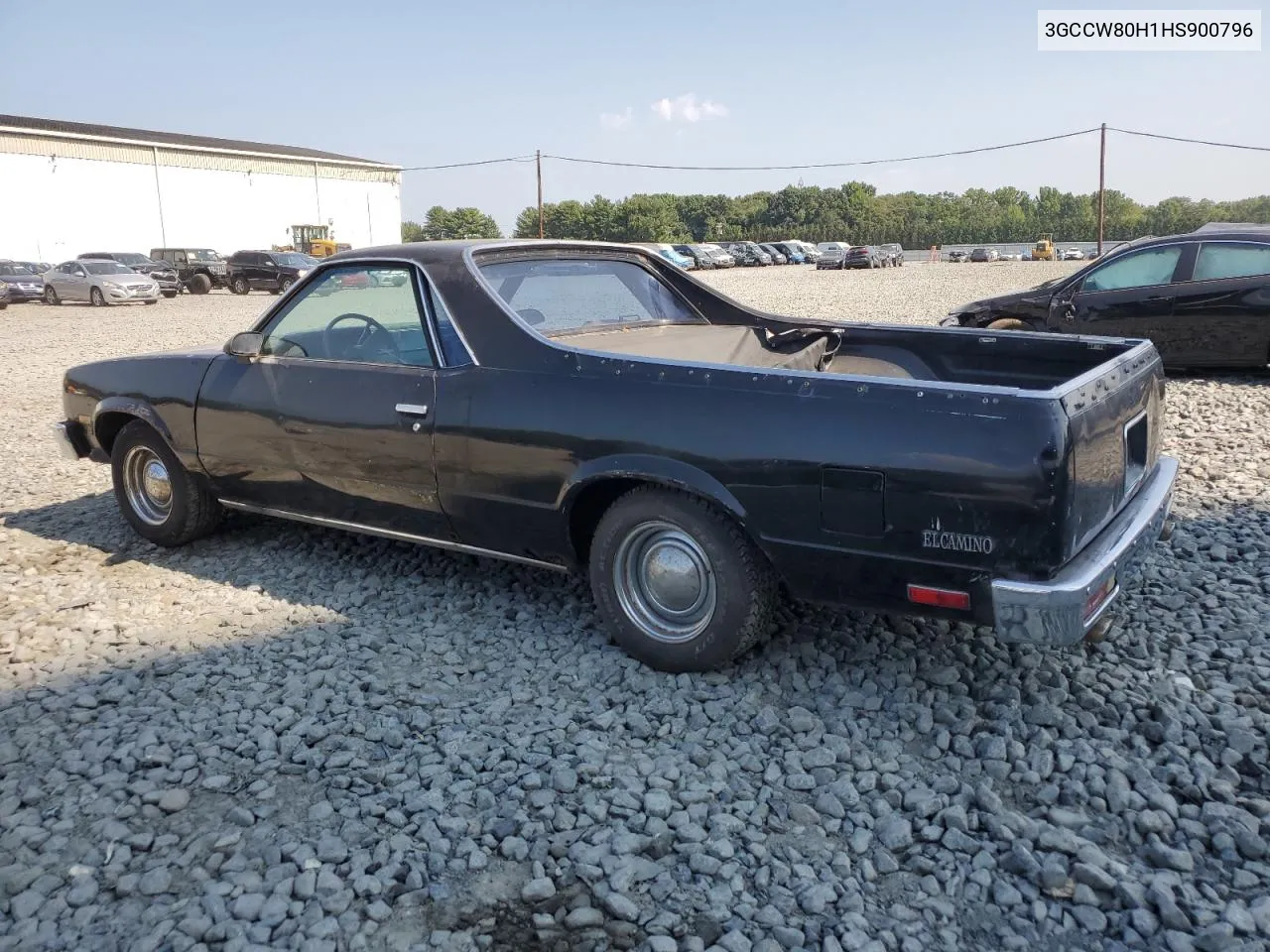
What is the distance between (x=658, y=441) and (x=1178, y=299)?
759cm

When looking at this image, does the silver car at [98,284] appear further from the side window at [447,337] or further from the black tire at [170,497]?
the side window at [447,337]

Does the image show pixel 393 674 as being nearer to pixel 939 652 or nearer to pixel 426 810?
pixel 426 810

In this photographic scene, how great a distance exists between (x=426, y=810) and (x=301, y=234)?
5574 cm

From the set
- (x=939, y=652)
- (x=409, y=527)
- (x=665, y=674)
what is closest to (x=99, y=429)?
(x=409, y=527)

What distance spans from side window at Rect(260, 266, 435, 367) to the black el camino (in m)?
0.01

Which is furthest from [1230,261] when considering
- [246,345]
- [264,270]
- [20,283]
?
[20,283]

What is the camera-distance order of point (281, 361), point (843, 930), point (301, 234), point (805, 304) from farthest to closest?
point (301, 234), point (805, 304), point (281, 361), point (843, 930)

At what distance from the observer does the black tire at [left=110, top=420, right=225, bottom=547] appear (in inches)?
197

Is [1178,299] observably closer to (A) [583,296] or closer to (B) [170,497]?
(A) [583,296]

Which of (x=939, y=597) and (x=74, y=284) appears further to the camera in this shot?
(x=74, y=284)

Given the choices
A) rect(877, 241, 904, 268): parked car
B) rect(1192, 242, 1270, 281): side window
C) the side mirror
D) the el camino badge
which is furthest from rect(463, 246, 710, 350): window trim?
rect(877, 241, 904, 268): parked car

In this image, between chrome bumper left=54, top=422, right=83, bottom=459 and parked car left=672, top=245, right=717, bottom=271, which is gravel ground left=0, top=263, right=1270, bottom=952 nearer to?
chrome bumper left=54, top=422, right=83, bottom=459

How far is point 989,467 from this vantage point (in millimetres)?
2809

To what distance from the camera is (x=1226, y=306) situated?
8828 mm
